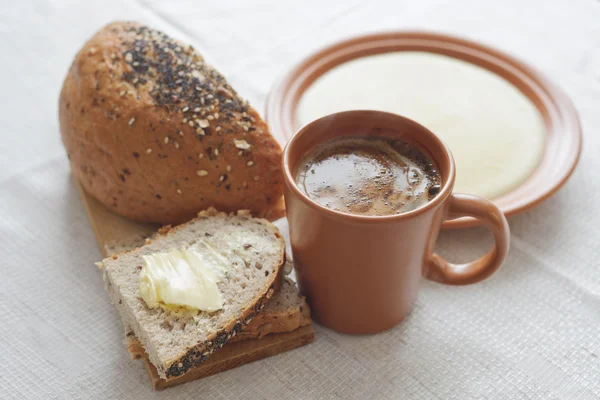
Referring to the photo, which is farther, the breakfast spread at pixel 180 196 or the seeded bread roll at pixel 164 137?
the seeded bread roll at pixel 164 137

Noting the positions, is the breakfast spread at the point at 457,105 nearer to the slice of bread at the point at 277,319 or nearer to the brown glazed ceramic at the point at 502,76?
the brown glazed ceramic at the point at 502,76

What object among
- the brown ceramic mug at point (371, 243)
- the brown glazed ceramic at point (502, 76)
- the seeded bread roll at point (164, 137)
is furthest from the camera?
the brown glazed ceramic at point (502, 76)

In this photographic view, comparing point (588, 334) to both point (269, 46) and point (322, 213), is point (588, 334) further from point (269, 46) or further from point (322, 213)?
point (269, 46)

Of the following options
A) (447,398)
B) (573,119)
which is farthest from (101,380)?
(573,119)

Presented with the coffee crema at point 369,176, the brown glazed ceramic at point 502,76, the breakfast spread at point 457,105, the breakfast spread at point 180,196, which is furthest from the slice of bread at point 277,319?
the breakfast spread at point 457,105

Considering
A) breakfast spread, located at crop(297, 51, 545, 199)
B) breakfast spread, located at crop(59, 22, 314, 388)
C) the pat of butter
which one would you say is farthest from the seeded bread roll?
breakfast spread, located at crop(297, 51, 545, 199)

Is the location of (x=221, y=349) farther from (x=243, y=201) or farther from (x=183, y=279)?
(x=243, y=201)
